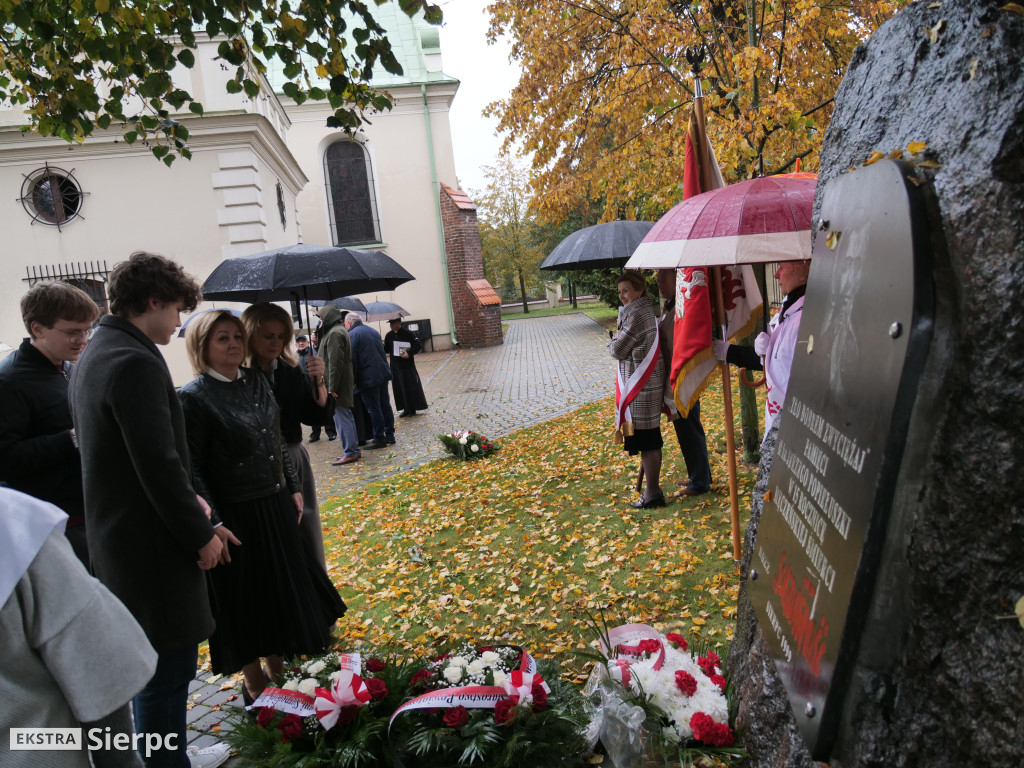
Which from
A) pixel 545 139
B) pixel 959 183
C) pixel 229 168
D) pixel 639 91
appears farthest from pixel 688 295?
pixel 229 168

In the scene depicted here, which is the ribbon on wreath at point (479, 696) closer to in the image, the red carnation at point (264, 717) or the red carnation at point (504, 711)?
the red carnation at point (504, 711)

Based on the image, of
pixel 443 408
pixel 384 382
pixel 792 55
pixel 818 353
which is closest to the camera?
pixel 818 353

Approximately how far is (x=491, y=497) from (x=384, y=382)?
3731mm

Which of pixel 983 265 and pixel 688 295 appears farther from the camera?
pixel 688 295

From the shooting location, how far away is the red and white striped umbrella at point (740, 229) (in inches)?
128

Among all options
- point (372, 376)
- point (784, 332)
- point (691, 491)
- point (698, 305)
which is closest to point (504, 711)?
point (784, 332)

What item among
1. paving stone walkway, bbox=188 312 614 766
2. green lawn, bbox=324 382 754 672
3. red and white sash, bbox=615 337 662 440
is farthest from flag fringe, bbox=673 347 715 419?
paving stone walkway, bbox=188 312 614 766

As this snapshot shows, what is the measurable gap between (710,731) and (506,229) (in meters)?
37.0

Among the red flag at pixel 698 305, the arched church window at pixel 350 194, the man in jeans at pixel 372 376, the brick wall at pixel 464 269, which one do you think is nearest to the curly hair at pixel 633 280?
the red flag at pixel 698 305

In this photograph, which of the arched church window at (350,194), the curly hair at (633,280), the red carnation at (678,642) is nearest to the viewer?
the red carnation at (678,642)

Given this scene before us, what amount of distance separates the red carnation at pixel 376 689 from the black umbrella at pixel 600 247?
13.6 ft

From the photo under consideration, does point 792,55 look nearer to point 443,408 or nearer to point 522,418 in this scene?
point 522,418

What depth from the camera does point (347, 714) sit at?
2643 mm

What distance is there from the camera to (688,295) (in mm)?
4258
